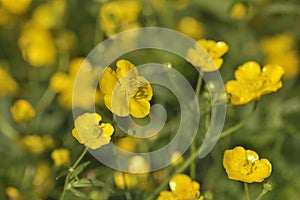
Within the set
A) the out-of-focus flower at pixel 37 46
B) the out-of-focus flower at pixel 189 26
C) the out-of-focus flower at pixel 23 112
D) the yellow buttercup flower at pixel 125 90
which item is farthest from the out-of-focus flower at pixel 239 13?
the yellow buttercup flower at pixel 125 90

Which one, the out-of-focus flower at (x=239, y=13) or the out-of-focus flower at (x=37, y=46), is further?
the out-of-focus flower at (x=37, y=46)

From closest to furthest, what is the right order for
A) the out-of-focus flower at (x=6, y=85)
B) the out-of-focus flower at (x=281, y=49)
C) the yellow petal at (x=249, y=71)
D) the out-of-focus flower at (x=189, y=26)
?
1. the yellow petal at (x=249, y=71)
2. the out-of-focus flower at (x=6, y=85)
3. the out-of-focus flower at (x=189, y=26)
4. the out-of-focus flower at (x=281, y=49)

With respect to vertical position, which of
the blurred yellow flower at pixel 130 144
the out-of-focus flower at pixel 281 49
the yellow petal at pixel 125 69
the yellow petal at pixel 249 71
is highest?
the yellow petal at pixel 125 69

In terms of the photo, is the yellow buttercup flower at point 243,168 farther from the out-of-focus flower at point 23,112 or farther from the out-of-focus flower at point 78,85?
the out-of-focus flower at point 23,112

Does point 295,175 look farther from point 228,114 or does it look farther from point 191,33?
point 191,33

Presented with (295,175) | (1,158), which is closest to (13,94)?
(1,158)

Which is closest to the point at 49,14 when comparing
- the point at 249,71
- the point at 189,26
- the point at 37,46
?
the point at 37,46

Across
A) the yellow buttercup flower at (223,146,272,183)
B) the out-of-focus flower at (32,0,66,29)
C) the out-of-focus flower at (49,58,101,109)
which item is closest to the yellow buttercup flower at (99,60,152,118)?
the yellow buttercup flower at (223,146,272,183)
